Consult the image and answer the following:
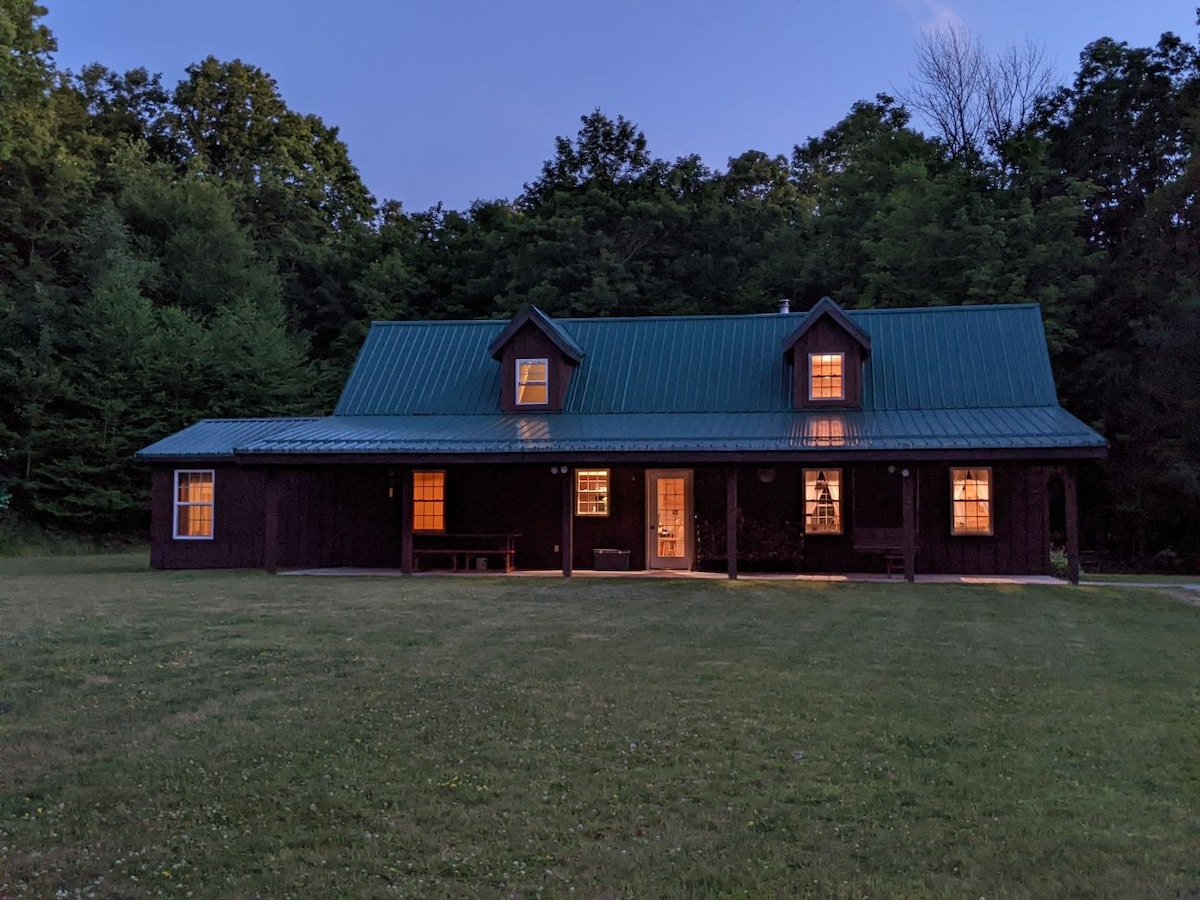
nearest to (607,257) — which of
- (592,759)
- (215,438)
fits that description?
(215,438)

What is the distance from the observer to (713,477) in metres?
18.5

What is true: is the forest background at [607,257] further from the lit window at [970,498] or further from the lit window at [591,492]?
the lit window at [591,492]

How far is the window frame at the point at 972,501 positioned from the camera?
691 inches

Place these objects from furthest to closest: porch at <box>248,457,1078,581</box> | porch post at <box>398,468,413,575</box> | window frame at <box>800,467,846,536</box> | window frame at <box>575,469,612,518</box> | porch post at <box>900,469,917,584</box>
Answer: window frame at <box>575,469,612,518</box> → window frame at <box>800,467,846,536</box> → porch post at <box>398,468,413,575</box> → porch at <box>248,457,1078,581</box> → porch post at <box>900,469,917,584</box>

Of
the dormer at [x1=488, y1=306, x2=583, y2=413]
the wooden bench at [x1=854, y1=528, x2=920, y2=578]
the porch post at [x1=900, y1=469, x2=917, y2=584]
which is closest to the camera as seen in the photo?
the porch post at [x1=900, y1=469, x2=917, y2=584]

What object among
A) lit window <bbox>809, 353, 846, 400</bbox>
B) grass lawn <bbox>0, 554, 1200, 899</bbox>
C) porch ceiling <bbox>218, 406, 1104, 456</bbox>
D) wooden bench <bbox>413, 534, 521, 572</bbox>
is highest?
lit window <bbox>809, 353, 846, 400</bbox>

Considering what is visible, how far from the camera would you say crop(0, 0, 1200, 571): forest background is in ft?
89.4

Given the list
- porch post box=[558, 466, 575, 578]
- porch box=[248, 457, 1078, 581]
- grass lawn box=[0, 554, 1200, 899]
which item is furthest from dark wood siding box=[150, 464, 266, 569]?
grass lawn box=[0, 554, 1200, 899]

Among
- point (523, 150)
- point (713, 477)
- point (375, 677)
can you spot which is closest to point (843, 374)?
point (713, 477)

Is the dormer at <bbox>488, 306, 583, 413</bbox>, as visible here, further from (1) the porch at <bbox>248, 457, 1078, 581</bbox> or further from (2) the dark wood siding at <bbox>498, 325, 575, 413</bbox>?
(1) the porch at <bbox>248, 457, 1078, 581</bbox>

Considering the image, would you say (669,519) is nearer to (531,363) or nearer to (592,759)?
(531,363)

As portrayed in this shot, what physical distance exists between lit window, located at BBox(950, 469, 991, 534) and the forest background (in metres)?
9.59

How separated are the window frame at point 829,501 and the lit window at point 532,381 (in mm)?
5555

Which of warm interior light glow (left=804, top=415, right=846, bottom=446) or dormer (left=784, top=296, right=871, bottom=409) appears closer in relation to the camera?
warm interior light glow (left=804, top=415, right=846, bottom=446)
